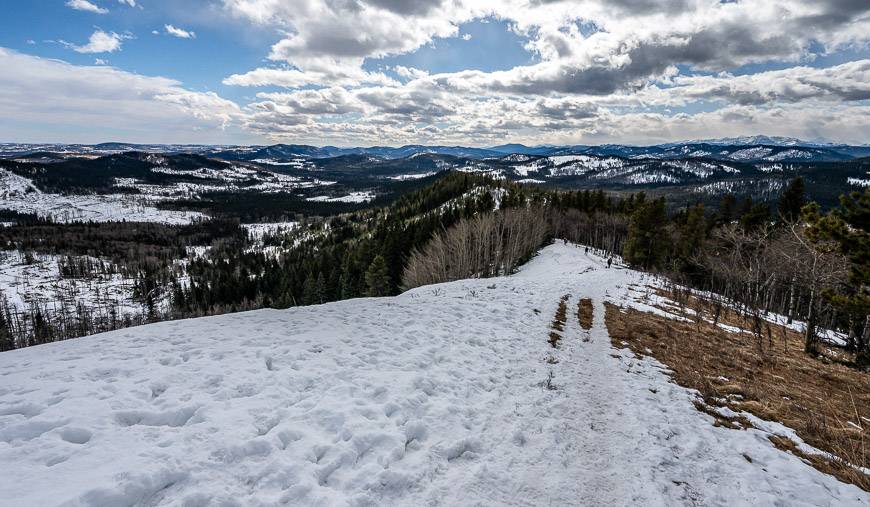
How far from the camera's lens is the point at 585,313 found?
827 inches

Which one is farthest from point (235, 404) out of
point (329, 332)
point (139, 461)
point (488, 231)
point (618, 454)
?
point (488, 231)

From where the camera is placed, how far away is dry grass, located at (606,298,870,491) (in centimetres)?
862

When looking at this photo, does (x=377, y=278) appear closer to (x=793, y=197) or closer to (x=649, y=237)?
(x=649, y=237)

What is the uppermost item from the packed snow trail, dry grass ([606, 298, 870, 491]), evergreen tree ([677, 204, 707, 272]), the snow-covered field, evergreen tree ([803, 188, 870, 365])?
evergreen tree ([803, 188, 870, 365])

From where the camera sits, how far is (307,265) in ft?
322

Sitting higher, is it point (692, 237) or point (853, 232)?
point (853, 232)

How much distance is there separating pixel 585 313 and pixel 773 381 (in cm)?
903

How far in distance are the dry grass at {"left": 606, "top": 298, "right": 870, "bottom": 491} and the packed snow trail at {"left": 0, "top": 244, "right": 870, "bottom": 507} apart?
1.27 meters

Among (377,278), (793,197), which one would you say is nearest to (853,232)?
(793,197)

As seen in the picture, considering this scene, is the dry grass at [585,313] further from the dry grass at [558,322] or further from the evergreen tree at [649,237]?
the evergreen tree at [649,237]

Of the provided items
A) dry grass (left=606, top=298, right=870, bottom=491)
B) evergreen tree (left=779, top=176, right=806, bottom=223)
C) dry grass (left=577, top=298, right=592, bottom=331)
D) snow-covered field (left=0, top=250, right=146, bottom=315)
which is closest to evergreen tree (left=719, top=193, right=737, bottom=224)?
evergreen tree (left=779, top=176, right=806, bottom=223)

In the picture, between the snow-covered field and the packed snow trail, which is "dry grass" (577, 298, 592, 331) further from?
the snow-covered field

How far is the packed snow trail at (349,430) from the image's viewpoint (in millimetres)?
5574

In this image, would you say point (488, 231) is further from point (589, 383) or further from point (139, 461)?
point (139, 461)
